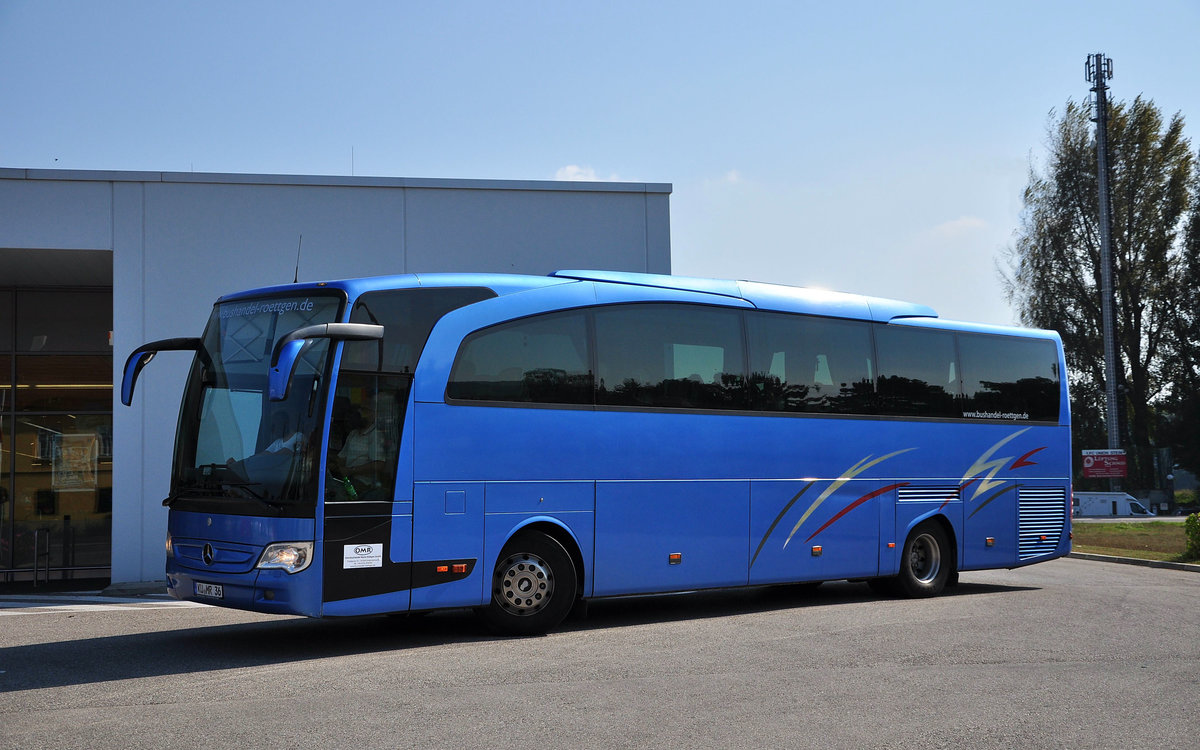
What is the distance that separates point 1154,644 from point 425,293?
7.12 metres

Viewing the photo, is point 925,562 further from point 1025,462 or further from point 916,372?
point 916,372

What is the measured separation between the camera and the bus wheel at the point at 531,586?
11.0 m

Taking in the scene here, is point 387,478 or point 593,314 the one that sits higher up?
point 593,314

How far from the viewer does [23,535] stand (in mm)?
21281

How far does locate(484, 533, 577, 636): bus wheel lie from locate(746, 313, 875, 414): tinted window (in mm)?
3199

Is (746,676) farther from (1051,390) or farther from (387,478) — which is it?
(1051,390)

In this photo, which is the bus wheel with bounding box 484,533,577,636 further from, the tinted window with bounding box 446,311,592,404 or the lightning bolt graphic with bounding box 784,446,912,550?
the lightning bolt graphic with bounding box 784,446,912,550

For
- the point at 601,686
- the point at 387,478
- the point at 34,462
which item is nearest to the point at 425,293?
the point at 387,478

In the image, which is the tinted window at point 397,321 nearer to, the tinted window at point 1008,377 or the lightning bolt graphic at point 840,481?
the lightning bolt graphic at point 840,481

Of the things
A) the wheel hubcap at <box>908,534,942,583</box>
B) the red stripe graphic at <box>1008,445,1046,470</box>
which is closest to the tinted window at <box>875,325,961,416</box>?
the red stripe graphic at <box>1008,445,1046,470</box>

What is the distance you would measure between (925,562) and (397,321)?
8466 mm

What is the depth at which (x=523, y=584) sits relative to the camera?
1113cm

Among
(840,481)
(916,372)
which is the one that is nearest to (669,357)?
(840,481)

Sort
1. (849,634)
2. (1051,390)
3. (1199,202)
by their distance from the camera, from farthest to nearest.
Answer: (1199,202) → (1051,390) → (849,634)
